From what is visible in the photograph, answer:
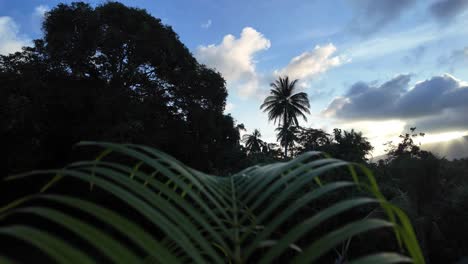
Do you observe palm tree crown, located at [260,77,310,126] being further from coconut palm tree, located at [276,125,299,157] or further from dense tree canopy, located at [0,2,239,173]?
dense tree canopy, located at [0,2,239,173]

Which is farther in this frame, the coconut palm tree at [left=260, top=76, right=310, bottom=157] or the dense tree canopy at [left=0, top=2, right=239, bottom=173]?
the coconut palm tree at [left=260, top=76, right=310, bottom=157]

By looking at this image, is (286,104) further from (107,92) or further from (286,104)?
(107,92)

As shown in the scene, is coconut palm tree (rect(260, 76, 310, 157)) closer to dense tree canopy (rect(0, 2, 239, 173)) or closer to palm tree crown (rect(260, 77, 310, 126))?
palm tree crown (rect(260, 77, 310, 126))

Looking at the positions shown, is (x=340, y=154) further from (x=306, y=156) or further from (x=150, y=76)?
(x=306, y=156)

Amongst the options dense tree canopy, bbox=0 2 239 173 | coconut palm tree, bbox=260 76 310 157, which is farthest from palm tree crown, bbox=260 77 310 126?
dense tree canopy, bbox=0 2 239 173

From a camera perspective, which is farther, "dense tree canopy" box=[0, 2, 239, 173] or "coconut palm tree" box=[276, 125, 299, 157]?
"coconut palm tree" box=[276, 125, 299, 157]

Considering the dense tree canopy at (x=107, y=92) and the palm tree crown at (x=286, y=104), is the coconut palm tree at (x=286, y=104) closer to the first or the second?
the palm tree crown at (x=286, y=104)

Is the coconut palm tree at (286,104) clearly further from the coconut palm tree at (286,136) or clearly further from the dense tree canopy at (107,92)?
the dense tree canopy at (107,92)

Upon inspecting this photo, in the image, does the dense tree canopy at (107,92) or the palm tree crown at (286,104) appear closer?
the dense tree canopy at (107,92)

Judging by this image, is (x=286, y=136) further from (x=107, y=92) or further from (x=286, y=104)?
(x=107, y=92)

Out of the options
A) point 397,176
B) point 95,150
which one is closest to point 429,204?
point 397,176

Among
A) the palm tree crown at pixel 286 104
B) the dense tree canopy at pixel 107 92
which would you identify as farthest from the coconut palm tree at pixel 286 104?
the dense tree canopy at pixel 107 92

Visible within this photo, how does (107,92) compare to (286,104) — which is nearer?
(107,92)

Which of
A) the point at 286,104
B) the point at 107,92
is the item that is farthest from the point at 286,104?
the point at 107,92
